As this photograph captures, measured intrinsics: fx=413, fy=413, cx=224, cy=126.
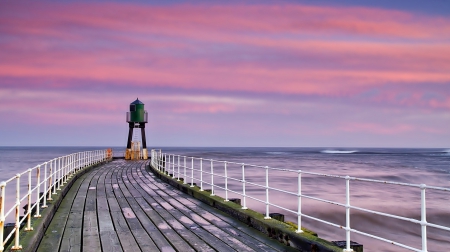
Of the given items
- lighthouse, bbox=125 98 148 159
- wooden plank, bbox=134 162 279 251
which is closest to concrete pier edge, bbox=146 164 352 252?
wooden plank, bbox=134 162 279 251

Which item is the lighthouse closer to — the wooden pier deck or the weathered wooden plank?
the wooden pier deck

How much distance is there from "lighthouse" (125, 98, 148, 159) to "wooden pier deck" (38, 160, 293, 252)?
923 inches

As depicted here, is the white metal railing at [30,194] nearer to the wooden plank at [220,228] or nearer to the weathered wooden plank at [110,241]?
the weathered wooden plank at [110,241]

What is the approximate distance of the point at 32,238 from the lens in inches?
212

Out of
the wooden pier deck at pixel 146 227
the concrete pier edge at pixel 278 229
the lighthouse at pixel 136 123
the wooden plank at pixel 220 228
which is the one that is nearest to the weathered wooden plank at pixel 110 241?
the wooden pier deck at pixel 146 227

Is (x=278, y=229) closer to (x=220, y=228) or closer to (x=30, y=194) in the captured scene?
(x=220, y=228)

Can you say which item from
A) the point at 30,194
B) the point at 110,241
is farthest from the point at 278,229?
the point at 30,194

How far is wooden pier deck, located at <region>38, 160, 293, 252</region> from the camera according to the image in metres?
5.58

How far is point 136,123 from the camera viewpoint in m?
34.3

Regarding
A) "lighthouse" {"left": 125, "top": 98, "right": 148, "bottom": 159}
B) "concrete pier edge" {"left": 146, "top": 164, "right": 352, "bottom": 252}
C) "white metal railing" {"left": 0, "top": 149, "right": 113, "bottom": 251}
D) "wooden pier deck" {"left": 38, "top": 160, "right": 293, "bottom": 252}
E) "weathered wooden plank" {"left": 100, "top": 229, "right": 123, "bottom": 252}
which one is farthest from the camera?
"lighthouse" {"left": 125, "top": 98, "right": 148, "bottom": 159}

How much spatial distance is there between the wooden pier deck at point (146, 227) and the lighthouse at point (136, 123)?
23.4 metres

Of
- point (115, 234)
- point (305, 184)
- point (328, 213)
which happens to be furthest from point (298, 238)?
point (305, 184)

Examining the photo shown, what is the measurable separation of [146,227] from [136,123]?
1112 inches

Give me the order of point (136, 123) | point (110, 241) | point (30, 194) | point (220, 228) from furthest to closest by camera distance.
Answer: point (136, 123)
point (220, 228)
point (30, 194)
point (110, 241)
